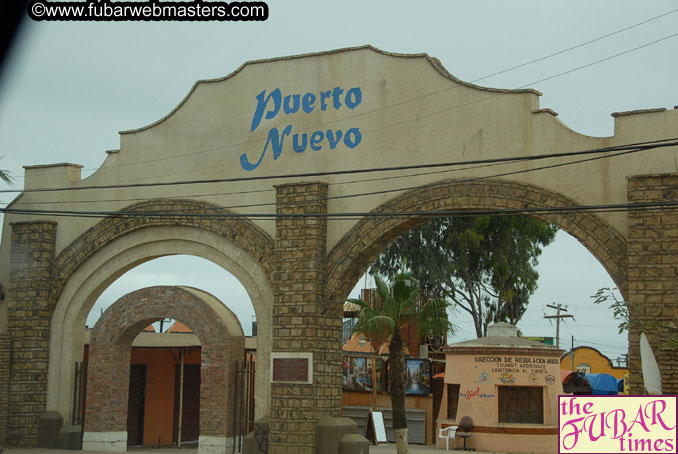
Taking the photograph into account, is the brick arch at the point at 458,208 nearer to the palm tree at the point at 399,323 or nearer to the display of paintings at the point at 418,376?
the palm tree at the point at 399,323

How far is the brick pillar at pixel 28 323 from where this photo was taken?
79.7ft

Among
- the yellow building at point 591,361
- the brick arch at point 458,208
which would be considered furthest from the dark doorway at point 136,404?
the yellow building at point 591,361

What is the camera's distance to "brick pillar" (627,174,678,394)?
17.7 metres

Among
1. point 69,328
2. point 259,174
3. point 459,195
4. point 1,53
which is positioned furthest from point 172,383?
point 1,53

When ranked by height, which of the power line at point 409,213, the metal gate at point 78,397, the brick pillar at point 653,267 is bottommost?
the metal gate at point 78,397

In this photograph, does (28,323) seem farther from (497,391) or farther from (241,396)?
(497,391)

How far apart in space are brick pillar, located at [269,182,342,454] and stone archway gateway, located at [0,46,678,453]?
0.04 m

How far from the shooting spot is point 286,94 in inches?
904

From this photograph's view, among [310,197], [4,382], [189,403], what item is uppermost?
[310,197]

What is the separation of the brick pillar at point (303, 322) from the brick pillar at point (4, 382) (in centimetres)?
790

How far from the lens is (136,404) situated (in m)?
30.0

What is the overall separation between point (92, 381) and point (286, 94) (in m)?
9.32

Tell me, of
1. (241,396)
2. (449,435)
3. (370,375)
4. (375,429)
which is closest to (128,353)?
(241,396)

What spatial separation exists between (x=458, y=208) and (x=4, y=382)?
43.4 feet
